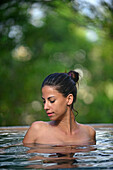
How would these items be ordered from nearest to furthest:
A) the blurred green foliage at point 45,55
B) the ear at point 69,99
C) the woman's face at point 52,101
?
the woman's face at point 52,101 → the ear at point 69,99 → the blurred green foliage at point 45,55

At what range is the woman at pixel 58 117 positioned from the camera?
133 inches

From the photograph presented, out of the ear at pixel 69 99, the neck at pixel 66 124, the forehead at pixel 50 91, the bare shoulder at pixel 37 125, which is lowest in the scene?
the neck at pixel 66 124

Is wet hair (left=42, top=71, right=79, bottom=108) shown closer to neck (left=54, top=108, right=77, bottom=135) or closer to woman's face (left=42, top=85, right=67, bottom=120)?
woman's face (left=42, top=85, right=67, bottom=120)

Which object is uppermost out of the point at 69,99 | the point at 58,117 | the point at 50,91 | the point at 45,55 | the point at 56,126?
the point at 50,91

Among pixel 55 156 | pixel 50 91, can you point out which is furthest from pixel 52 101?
pixel 55 156

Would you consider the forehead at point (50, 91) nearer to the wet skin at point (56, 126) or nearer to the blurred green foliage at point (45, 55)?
the wet skin at point (56, 126)

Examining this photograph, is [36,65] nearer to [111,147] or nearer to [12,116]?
[12,116]

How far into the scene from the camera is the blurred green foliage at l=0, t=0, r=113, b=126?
9453 mm

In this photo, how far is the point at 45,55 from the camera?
53.7ft

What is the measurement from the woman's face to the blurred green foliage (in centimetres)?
449

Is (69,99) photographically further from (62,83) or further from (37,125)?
(37,125)

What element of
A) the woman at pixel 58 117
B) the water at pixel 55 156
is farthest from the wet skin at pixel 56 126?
the water at pixel 55 156

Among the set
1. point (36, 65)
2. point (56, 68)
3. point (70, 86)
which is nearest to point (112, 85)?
point (56, 68)

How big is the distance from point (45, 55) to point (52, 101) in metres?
13.1
